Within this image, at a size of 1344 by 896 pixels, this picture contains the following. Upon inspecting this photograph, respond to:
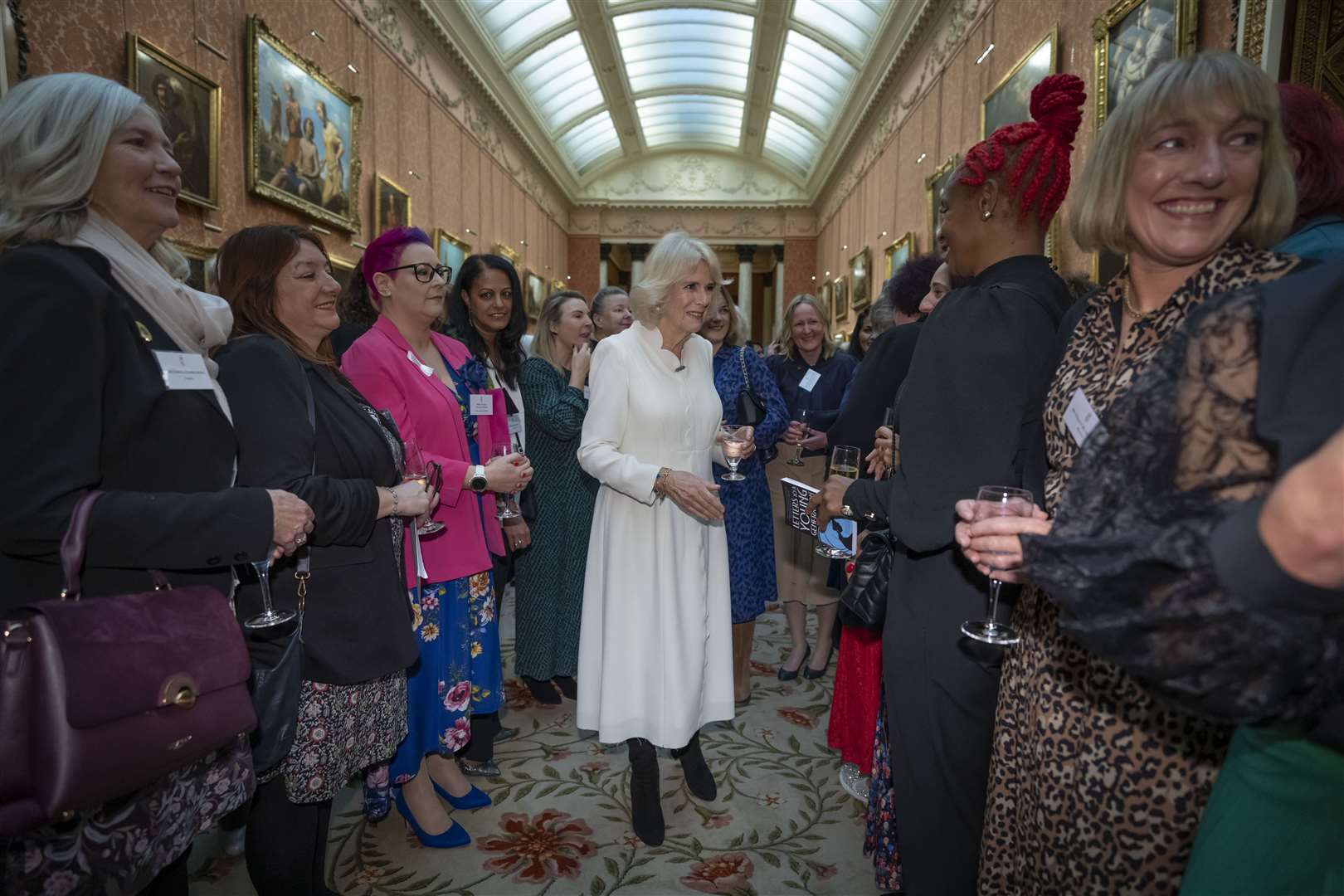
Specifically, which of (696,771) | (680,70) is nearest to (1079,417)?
(696,771)

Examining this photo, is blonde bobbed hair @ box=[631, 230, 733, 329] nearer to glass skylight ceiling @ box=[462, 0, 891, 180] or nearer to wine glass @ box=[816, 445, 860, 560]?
wine glass @ box=[816, 445, 860, 560]

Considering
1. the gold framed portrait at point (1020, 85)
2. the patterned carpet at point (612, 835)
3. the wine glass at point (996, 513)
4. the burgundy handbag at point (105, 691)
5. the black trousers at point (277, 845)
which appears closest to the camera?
the burgundy handbag at point (105, 691)

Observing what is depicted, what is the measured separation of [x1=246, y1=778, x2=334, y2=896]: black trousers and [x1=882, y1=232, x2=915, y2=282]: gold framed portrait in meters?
9.02

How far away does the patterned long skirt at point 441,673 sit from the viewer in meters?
2.34

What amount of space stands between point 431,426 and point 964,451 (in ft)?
5.67

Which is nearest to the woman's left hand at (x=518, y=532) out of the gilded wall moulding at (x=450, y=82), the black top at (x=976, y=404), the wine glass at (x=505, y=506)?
the wine glass at (x=505, y=506)

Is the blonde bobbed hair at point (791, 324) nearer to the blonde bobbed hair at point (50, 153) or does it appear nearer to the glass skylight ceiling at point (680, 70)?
the blonde bobbed hair at point (50, 153)

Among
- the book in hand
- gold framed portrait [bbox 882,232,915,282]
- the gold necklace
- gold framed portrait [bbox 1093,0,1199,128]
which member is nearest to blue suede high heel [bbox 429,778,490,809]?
the book in hand

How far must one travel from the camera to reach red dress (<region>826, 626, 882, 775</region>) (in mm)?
2604

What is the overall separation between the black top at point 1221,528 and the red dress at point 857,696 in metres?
1.76

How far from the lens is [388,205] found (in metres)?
8.46

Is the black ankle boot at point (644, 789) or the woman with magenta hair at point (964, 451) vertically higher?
the woman with magenta hair at point (964, 451)

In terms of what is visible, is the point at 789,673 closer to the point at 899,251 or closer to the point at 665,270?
the point at 665,270

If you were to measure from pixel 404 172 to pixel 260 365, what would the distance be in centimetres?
850
